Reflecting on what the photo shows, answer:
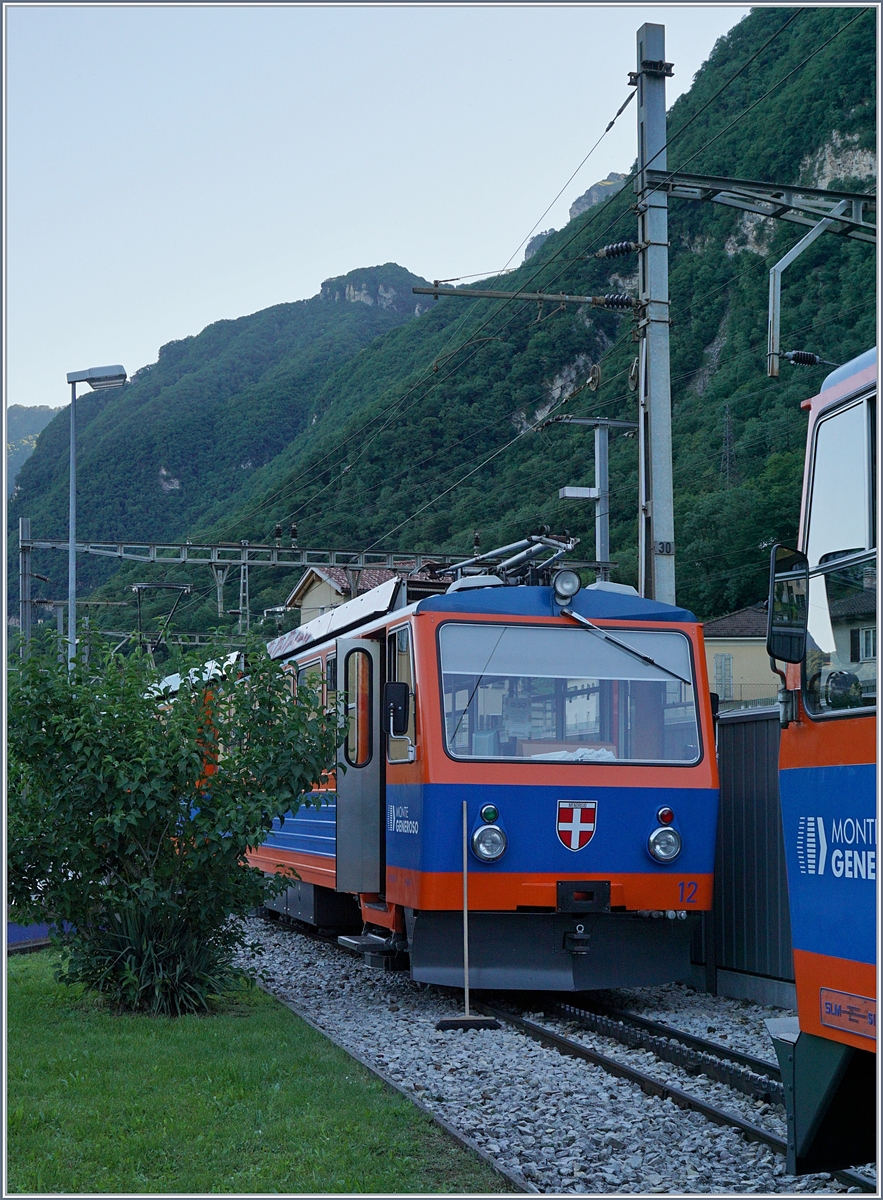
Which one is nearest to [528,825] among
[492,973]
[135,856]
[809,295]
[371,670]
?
[492,973]

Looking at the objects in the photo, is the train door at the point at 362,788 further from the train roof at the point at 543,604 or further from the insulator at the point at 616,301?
the insulator at the point at 616,301

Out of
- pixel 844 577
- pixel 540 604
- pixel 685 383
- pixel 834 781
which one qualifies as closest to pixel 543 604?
pixel 540 604

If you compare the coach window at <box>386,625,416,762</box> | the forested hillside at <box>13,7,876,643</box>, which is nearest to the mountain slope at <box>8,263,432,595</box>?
the forested hillside at <box>13,7,876,643</box>

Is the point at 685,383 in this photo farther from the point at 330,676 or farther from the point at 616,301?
the point at 330,676

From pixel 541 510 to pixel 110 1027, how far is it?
111ft

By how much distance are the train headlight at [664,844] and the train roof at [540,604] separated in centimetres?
164

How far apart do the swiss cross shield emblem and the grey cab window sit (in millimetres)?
5113

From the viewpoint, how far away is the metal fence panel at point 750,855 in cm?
1016

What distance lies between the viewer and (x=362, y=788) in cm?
1141

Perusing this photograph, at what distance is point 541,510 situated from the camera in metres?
42.2

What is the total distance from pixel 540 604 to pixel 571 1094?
13.2 ft

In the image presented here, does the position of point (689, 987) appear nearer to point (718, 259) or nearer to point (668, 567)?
point (668, 567)

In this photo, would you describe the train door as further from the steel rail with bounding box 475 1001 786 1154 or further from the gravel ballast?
the steel rail with bounding box 475 1001 786 1154

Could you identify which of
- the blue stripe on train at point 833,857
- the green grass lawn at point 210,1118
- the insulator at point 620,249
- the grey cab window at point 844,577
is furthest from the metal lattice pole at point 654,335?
the blue stripe on train at point 833,857
